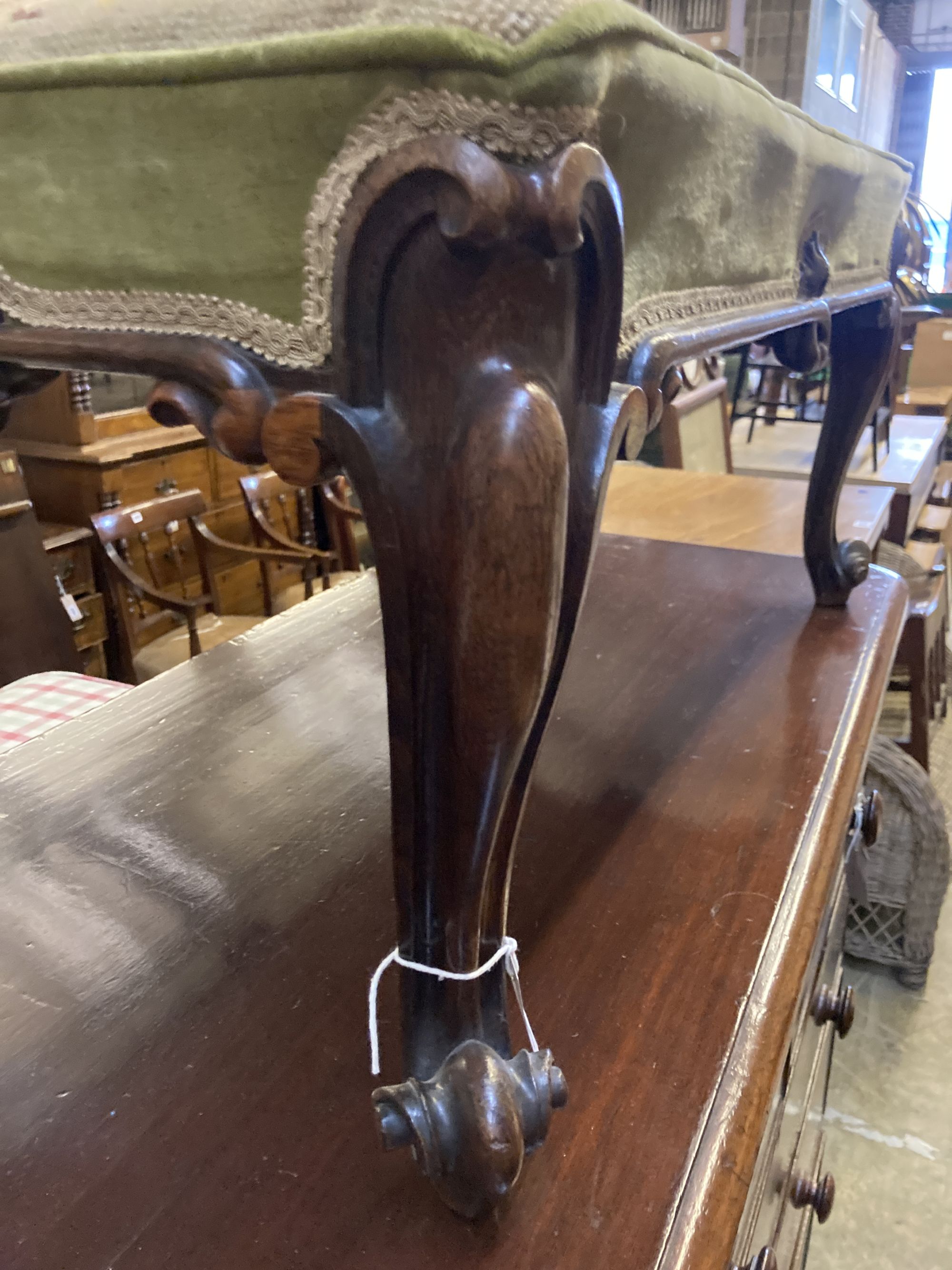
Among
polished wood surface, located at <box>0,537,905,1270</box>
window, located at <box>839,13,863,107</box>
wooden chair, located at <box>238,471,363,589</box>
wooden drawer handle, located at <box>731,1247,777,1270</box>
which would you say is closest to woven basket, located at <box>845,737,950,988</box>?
polished wood surface, located at <box>0,537,905,1270</box>

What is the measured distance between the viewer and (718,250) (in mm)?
468

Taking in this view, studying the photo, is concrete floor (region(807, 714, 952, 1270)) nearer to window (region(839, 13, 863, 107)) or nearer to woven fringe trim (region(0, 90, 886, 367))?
woven fringe trim (region(0, 90, 886, 367))

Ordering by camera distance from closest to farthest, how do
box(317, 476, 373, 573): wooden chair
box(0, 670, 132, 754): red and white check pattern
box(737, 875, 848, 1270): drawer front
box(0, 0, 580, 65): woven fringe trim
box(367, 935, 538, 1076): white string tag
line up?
box(0, 0, 580, 65): woven fringe trim, box(367, 935, 538, 1076): white string tag, box(737, 875, 848, 1270): drawer front, box(0, 670, 132, 754): red and white check pattern, box(317, 476, 373, 573): wooden chair

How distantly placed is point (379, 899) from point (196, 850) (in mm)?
123

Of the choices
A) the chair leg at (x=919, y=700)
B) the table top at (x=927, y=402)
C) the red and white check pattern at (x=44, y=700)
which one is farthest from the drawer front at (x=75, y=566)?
the table top at (x=927, y=402)

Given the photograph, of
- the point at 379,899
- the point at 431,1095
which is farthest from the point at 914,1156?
the point at 431,1095

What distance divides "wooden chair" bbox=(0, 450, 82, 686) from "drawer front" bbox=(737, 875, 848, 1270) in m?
1.29

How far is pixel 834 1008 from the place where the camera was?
2.41ft

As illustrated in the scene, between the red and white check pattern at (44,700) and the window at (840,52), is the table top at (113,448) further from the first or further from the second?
the window at (840,52)

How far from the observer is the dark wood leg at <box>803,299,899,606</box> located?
855mm

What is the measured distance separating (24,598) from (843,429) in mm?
1282

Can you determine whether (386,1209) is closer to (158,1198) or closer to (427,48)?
(158,1198)

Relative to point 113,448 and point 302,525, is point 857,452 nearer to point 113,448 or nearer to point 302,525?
point 302,525

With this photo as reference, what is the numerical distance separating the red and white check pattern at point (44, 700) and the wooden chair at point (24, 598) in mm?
409
